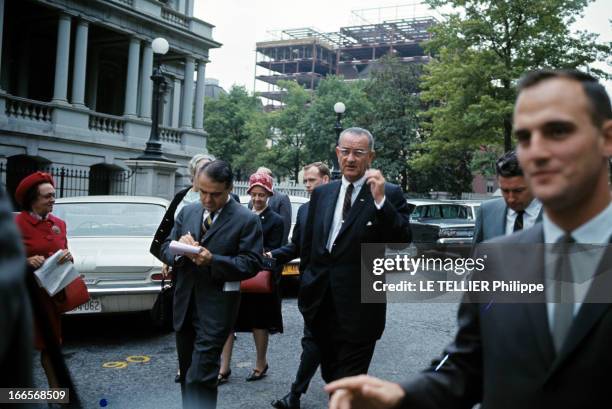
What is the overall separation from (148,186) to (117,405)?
40.1 ft

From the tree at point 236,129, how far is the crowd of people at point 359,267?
1531 inches

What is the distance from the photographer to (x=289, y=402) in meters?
4.88

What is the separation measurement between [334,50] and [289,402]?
4038 inches

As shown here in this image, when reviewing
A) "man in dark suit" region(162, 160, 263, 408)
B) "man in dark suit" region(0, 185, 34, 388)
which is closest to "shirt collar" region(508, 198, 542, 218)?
"man in dark suit" region(162, 160, 263, 408)

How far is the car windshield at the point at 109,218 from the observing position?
7803 millimetres

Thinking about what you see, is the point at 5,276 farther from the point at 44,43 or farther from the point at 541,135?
the point at 44,43

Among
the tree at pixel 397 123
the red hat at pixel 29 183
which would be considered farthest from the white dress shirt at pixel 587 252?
the tree at pixel 397 123

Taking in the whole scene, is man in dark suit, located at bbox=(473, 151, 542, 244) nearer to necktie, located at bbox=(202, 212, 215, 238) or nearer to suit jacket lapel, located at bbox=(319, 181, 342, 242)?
suit jacket lapel, located at bbox=(319, 181, 342, 242)

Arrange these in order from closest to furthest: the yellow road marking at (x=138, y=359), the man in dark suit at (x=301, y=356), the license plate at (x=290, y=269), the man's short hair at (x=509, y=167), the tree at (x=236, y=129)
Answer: the man's short hair at (x=509, y=167) < the man in dark suit at (x=301, y=356) < the yellow road marking at (x=138, y=359) < the license plate at (x=290, y=269) < the tree at (x=236, y=129)

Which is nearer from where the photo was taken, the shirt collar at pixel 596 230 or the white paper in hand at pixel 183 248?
the shirt collar at pixel 596 230

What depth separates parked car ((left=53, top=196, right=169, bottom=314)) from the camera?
6.76 meters

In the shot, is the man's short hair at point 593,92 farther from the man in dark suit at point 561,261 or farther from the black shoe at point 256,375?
the black shoe at point 256,375

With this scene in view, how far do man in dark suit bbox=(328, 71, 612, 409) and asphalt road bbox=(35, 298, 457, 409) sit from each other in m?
3.89

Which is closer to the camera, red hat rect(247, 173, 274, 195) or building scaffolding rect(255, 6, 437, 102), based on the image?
red hat rect(247, 173, 274, 195)
